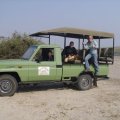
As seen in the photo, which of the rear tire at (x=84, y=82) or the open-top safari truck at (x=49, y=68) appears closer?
the open-top safari truck at (x=49, y=68)

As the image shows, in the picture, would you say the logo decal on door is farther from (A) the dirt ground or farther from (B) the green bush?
(B) the green bush

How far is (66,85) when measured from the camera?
51.3 ft

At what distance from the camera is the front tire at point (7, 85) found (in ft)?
42.2

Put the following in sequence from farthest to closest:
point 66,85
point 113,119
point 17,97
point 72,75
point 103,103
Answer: point 66,85 < point 72,75 < point 17,97 < point 103,103 < point 113,119

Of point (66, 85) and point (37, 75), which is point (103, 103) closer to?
point (37, 75)

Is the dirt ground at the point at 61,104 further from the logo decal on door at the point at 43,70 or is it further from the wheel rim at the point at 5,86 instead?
the logo decal on door at the point at 43,70

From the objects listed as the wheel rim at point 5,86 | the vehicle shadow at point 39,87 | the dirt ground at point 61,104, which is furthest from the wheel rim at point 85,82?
the wheel rim at point 5,86

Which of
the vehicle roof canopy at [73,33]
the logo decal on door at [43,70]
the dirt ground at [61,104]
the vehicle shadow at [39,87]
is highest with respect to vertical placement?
the vehicle roof canopy at [73,33]

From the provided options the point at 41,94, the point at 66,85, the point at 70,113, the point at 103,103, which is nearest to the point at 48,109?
the point at 70,113

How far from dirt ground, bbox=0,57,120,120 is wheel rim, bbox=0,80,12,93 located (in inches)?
12.6

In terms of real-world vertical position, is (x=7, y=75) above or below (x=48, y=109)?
above

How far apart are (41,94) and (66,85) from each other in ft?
8.07

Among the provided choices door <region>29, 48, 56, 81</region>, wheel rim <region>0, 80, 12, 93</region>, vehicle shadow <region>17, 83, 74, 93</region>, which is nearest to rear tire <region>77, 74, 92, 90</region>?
vehicle shadow <region>17, 83, 74, 93</region>

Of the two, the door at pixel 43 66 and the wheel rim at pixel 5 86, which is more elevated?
the door at pixel 43 66
